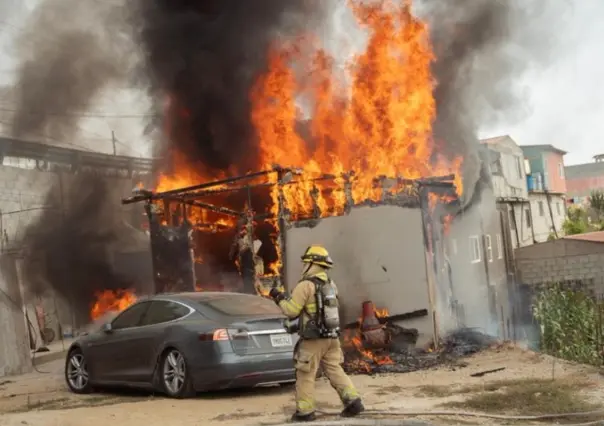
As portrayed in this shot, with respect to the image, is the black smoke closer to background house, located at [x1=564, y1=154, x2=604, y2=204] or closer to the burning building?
the burning building

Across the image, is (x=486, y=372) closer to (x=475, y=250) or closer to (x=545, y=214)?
(x=475, y=250)

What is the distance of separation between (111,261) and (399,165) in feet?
31.3

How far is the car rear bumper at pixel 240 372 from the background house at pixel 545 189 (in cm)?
3107

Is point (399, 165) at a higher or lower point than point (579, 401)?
higher

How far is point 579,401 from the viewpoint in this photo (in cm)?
706

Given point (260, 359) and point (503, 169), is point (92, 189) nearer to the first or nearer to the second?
point (260, 359)

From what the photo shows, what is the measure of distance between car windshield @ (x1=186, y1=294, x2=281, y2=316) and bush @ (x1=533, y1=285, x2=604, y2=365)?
15.7 feet

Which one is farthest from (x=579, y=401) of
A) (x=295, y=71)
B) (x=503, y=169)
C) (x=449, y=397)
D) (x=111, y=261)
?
(x=503, y=169)

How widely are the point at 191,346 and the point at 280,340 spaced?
1072 mm

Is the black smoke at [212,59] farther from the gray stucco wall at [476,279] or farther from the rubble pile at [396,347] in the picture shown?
the rubble pile at [396,347]

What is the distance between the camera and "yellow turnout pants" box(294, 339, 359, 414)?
21.8 ft

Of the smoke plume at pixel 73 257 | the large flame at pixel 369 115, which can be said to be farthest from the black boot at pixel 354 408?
the smoke plume at pixel 73 257

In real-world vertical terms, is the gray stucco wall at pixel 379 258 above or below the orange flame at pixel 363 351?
above

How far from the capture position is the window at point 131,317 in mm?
9492
